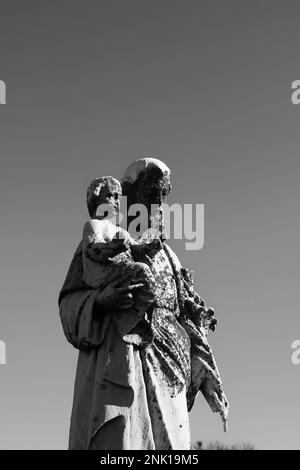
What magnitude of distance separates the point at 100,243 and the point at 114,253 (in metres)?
0.18

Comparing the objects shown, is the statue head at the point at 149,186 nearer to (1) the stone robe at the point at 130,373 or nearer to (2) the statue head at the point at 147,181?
(2) the statue head at the point at 147,181

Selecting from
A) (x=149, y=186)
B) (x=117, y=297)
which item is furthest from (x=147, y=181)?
(x=117, y=297)

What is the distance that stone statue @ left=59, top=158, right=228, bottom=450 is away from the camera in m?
9.98

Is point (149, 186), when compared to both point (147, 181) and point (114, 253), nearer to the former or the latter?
point (147, 181)

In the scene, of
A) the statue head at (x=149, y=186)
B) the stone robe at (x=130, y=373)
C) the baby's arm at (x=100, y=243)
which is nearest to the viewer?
the stone robe at (x=130, y=373)

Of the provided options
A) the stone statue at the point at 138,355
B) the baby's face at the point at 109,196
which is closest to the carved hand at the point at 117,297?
the stone statue at the point at 138,355

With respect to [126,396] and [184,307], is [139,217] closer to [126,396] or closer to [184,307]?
[184,307]

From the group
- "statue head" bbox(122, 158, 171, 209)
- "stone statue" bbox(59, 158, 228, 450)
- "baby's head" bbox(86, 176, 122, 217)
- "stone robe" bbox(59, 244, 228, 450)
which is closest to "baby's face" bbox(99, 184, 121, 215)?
"baby's head" bbox(86, 176, 122, 217)

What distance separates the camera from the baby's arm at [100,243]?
411 inches

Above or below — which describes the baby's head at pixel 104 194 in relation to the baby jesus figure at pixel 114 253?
above

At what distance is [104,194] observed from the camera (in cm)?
1088

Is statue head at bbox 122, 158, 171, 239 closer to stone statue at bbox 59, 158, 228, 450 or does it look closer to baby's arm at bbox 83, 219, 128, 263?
stone statue at bbox 59, 158, 228, 450

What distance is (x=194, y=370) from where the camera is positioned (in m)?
11.2
